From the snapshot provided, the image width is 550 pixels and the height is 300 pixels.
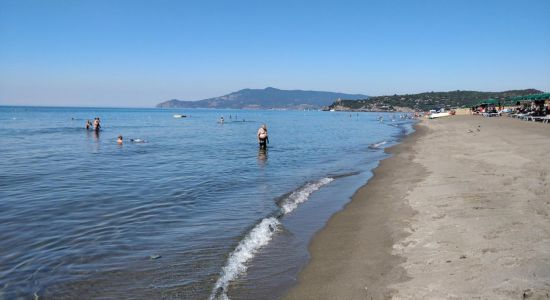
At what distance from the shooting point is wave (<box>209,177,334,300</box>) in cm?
679

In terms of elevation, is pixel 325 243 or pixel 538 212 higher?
pixel 538 212

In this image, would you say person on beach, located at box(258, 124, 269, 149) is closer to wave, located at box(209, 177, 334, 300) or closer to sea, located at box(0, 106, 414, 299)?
sea, located at box(0, 106, 414, 299)

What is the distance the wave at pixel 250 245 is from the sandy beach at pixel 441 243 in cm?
112

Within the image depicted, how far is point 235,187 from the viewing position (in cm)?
1598

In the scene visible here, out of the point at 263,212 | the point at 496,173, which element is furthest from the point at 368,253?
the point at 496,173

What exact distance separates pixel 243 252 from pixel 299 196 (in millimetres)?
5917

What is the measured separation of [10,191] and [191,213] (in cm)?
769

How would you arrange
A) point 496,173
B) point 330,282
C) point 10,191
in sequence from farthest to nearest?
point 10,191, point 496,173, point 330,282

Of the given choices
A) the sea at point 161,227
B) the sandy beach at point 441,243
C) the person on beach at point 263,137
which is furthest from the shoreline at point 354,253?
the person on beach at point 263,137

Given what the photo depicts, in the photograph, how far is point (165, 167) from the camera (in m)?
21.5

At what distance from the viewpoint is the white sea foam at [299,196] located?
41.0 ft

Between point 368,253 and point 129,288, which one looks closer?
point 129,288

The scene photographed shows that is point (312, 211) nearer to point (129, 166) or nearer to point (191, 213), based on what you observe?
point (191, 213)

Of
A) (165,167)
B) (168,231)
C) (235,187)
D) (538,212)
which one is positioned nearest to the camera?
(538,212)
